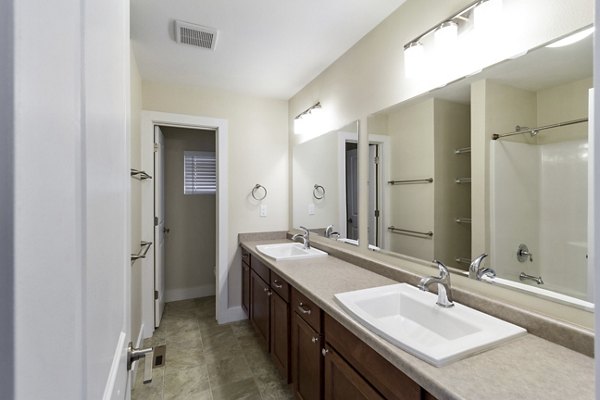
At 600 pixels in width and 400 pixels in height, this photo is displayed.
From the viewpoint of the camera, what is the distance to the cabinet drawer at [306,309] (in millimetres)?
1409

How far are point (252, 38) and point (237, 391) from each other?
245cm

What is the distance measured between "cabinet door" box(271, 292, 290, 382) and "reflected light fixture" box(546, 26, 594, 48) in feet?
5.81

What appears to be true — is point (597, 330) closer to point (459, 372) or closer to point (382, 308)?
point (459, 372)

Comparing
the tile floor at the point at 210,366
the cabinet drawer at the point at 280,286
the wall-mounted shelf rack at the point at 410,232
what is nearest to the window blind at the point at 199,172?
the tile floor at the point at 210,366

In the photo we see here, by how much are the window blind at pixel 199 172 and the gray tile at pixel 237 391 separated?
7.63 ft

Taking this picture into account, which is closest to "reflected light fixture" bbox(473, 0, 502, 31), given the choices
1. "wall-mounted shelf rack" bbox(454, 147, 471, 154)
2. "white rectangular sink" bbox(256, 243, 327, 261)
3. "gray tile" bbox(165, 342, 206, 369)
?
"wall-mounted shelf rack" bbox(454, 147, 471, 154)

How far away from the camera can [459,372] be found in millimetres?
787

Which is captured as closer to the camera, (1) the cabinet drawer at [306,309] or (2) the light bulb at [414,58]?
(1) the cabinet drawer at [306,309]

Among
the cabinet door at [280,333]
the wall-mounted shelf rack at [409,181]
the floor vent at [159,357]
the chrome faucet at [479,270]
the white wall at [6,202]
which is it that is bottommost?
the cabinet door at [280,333]

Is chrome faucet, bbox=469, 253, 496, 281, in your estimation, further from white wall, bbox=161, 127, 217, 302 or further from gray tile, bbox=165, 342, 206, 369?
white wall, bbox=161, 127, 217, 302

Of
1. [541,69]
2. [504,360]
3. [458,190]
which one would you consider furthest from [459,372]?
[541,69]

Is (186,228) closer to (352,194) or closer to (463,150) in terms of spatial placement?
(352,194)

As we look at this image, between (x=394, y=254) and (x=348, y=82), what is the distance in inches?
52.6

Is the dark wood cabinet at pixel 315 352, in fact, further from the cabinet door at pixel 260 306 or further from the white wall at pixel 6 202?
the white wall at pixel 6 202
